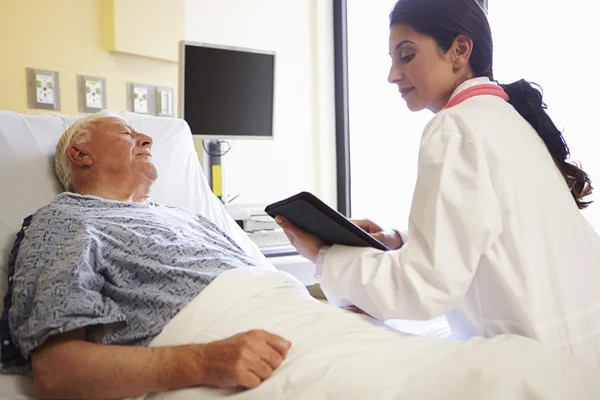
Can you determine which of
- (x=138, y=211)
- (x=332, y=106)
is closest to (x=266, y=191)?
(x=332, y=106)

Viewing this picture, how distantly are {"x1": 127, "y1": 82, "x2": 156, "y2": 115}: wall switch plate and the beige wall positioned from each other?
25mm

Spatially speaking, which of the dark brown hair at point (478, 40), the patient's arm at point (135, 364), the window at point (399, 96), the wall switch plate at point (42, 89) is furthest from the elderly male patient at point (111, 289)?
the window at point (399, 96)

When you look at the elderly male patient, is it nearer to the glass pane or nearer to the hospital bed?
the hospital bed

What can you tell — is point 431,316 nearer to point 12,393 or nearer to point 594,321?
point 594,321

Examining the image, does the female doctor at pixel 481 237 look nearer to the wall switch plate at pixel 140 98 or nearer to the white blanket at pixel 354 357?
the white blanket at pixel 354 357

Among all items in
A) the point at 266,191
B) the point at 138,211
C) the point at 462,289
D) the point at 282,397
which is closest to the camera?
the point at 282,397

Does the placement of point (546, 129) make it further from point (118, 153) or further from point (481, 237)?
point (118, 153)

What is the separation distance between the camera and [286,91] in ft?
10.6

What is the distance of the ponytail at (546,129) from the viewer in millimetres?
1137

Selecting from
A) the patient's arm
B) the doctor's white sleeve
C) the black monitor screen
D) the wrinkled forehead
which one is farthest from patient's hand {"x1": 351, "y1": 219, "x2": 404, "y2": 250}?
the black monitor screen

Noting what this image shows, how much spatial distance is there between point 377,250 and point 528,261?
27 centimetres

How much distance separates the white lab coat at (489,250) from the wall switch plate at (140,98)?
5.39 feet

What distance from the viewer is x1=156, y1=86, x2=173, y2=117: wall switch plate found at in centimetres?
247

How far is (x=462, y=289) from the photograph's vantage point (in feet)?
3.13
